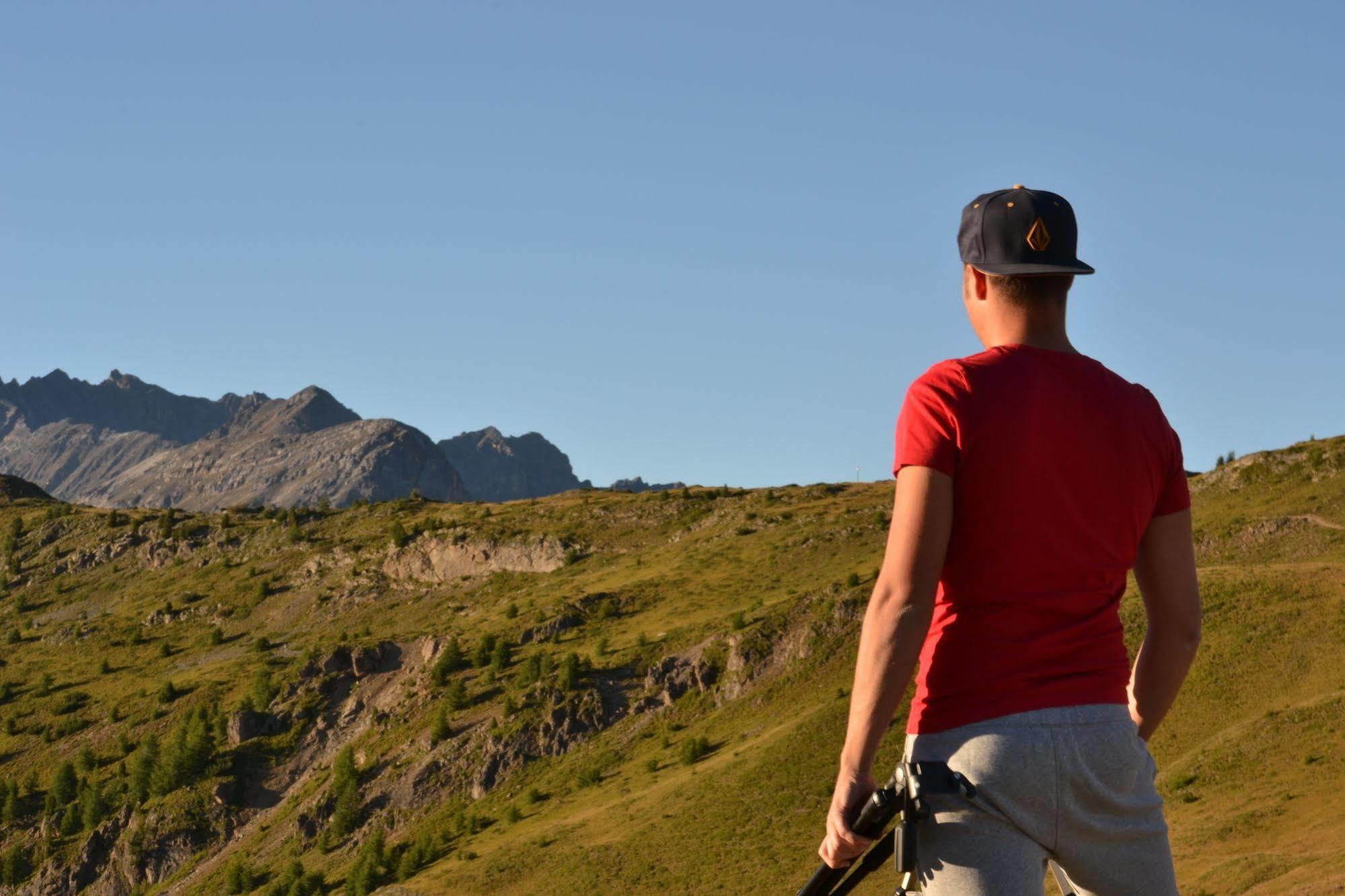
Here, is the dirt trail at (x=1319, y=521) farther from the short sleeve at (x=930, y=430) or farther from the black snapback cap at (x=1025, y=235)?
the short sleeve at (x=930, y=430)

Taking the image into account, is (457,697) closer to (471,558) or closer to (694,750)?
(694,750)

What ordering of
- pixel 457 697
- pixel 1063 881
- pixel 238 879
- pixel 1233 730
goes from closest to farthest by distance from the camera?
pixel 1063 881, pixel 1233 730, pixel 238 879, pixel 457 697

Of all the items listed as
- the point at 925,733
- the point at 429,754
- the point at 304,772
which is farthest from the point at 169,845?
the point at 925,733

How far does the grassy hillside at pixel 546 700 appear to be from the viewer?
4922 cm

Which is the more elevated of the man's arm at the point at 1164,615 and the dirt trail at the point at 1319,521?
the dirt trail at the point at 1319,521

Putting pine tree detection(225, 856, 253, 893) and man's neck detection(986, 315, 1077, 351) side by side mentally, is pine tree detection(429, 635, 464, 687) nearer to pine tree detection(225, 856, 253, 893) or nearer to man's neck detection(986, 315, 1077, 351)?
pine tree detection(225, 856, 253, 893)

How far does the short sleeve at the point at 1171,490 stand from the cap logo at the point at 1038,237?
3.13 ft

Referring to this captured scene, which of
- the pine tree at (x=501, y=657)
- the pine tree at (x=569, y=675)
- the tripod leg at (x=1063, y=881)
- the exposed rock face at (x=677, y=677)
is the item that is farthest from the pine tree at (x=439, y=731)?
the tripod leg at (x=1063, y=881)

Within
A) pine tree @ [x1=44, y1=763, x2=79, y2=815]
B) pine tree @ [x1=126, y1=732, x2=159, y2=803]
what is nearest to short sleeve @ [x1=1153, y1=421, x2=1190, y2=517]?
pine tree @ [x1=126, y1=732, x2=159, y2=803]

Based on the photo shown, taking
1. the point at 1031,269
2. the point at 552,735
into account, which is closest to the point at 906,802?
the point at 1031,269

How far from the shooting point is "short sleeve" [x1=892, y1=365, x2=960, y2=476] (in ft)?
18.7

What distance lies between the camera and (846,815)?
5.66m

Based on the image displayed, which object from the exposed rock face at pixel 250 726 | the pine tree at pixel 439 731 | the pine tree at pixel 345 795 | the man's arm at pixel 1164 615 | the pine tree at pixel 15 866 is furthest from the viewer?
the exposed rock face at pixel 250 726

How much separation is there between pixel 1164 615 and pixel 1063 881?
1220 millimetres
